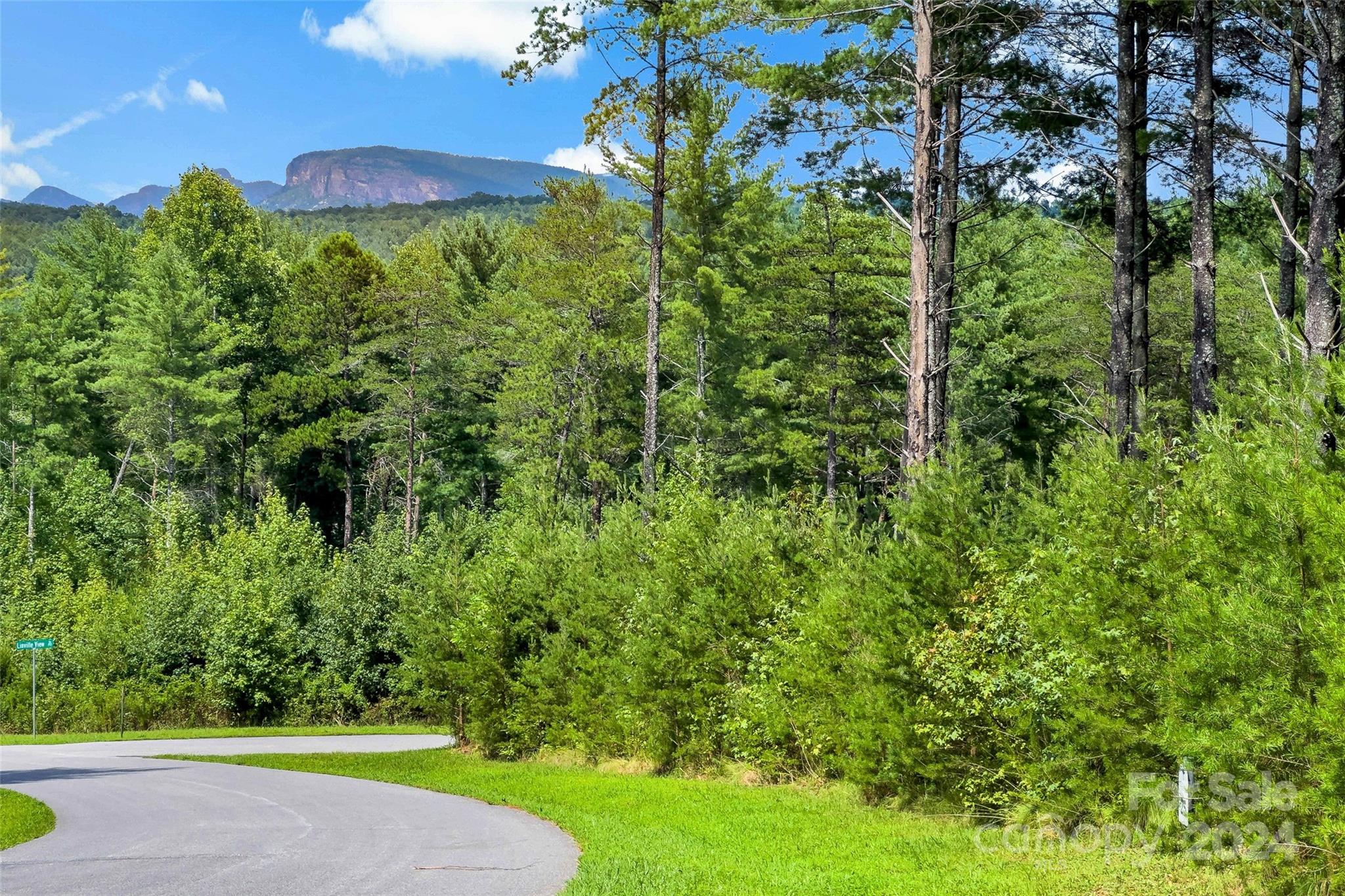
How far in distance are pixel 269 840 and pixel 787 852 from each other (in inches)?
241

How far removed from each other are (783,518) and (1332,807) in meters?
11.0

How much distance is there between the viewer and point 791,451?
1532 inches

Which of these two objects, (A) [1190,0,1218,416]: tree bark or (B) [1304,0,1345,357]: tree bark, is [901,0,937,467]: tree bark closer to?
(A) [1190,0,1218,416]: tree bark

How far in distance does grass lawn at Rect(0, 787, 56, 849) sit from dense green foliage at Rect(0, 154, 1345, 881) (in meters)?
8.48

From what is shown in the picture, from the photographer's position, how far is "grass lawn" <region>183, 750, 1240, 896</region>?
8828 mm

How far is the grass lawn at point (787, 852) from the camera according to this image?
883 cm

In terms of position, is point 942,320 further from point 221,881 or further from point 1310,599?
point 221,881

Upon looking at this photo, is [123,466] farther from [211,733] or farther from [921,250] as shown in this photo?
[921,250]

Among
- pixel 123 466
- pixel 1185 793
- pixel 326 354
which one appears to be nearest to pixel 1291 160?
pixel 1185 793

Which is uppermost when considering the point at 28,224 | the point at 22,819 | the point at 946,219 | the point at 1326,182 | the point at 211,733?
the point at 28,224

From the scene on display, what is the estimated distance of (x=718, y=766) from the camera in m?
17.9

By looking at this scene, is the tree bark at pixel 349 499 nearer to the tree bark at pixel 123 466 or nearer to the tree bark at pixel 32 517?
the tree bark at pixel 123 466

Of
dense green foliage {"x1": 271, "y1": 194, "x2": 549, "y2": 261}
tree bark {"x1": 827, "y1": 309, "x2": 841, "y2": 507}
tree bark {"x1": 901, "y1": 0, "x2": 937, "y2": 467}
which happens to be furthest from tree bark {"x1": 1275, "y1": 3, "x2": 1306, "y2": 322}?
dense green foliage {"x1": 271, "y1": 194, "x2": 549, "y2": 261}

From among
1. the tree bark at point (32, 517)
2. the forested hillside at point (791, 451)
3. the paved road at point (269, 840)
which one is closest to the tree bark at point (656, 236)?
the forested hillside at point (791, 451)
